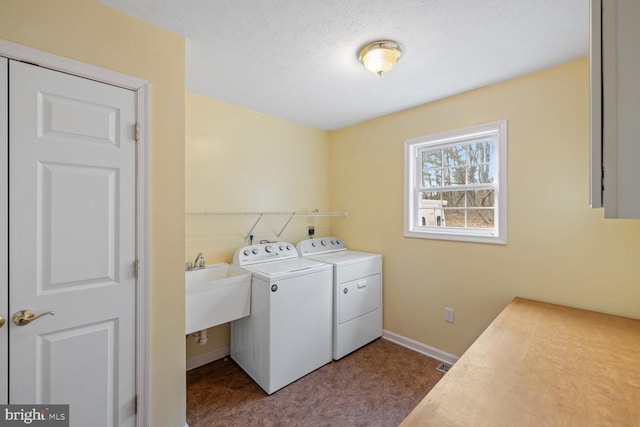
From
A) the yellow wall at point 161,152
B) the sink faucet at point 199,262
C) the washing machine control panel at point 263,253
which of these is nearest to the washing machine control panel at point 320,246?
the washing machine control panel at point 263,253

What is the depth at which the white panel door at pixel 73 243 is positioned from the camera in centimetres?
123

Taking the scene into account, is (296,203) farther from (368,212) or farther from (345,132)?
(345,132)

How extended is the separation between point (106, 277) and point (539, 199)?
2.84 m

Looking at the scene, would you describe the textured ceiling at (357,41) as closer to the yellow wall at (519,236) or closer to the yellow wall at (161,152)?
the yellow wall at (161,152)

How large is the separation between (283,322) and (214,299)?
1.81 ft

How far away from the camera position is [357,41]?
1.70 meters

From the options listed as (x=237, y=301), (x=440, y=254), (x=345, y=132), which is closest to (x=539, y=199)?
(x=440, y=254)

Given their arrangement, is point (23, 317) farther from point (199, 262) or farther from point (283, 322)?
point (283, 322)

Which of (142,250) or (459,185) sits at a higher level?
(459,185)

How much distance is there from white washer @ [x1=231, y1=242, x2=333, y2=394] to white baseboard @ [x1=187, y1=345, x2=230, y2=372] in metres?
0.10

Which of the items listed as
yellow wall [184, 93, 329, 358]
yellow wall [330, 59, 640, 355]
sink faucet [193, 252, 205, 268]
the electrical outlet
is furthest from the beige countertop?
yellow wall [184, 93, 329, 358]

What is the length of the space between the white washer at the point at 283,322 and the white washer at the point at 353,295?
0.09 m

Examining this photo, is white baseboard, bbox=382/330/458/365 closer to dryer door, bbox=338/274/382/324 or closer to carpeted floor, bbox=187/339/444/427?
carpeted floor, bbox=187/339/444/427

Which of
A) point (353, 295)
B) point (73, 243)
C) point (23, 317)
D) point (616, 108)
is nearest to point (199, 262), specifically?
point (73, 243)
